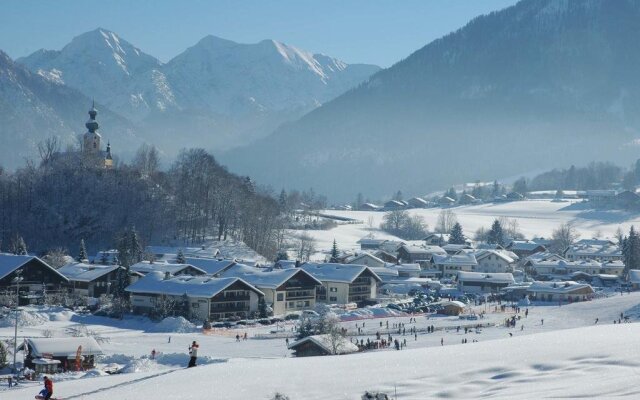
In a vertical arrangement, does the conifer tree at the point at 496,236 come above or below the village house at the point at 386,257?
above

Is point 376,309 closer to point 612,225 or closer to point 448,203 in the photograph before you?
point 612,225

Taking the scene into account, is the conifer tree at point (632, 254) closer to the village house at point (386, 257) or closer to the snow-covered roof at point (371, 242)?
the village house at point (386, 257)

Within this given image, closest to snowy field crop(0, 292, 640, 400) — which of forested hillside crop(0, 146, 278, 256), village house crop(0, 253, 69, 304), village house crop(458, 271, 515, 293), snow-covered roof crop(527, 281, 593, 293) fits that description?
village house crop(0, 253, 69, 304)

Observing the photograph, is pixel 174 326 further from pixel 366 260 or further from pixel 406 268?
pixel 366 260

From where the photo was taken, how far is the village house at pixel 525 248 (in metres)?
106

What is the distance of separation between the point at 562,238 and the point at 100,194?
60.2 metres

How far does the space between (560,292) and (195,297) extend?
29.9 meters

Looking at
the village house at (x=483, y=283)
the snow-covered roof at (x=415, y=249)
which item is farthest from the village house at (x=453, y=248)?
the village house at (x=483, y=283)

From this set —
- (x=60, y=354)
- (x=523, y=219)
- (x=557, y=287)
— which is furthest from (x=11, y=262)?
(x=523, y=219)

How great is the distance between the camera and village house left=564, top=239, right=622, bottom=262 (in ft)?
308

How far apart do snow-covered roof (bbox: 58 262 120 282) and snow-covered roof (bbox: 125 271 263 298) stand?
22.2 ft

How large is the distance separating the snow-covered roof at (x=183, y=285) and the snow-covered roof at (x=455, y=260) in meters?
34.1

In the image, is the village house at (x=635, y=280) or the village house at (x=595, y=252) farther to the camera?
the village house at (x=595, y=252)

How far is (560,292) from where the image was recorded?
66812 mm
